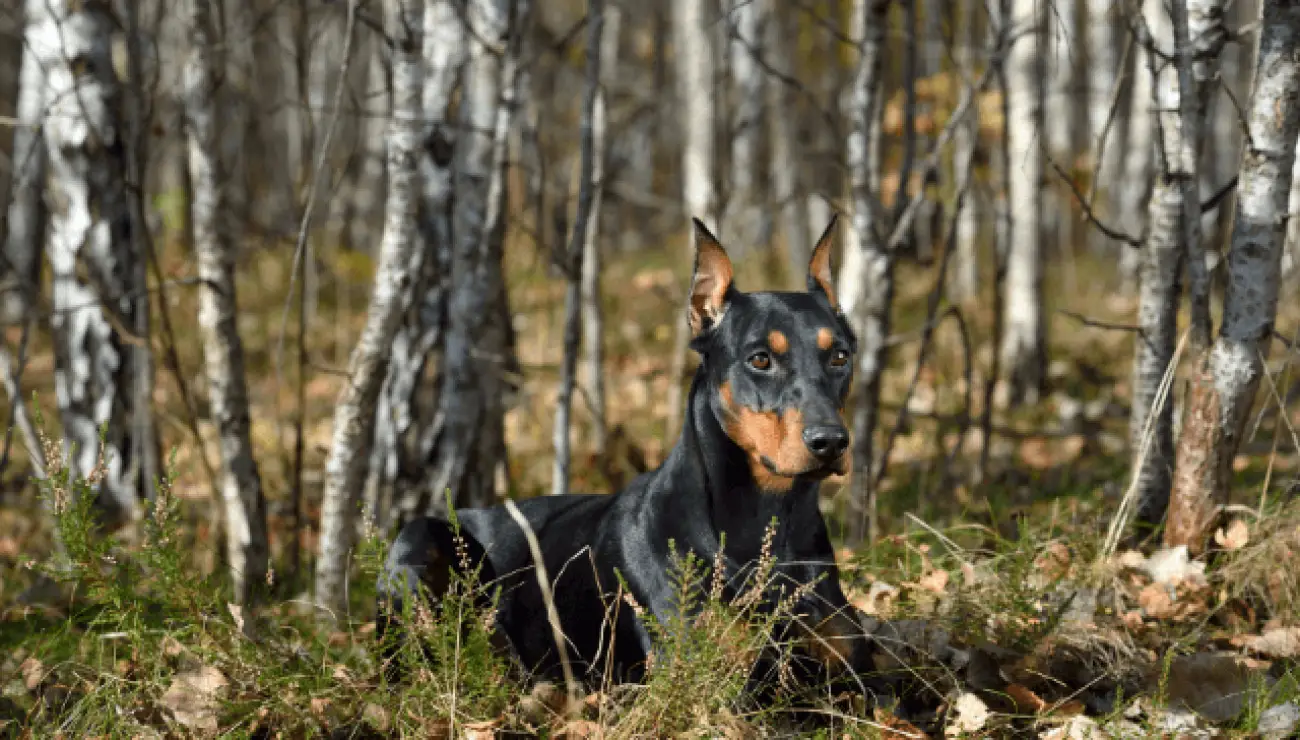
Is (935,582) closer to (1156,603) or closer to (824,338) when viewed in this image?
(1156,603)

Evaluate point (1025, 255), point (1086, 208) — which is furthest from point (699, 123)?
point (1086, 208)

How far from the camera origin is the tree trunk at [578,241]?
441 cm

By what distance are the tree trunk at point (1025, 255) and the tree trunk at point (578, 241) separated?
472 centimetres

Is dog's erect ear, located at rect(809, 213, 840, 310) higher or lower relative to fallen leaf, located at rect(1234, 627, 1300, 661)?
higher

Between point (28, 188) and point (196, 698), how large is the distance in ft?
15.1

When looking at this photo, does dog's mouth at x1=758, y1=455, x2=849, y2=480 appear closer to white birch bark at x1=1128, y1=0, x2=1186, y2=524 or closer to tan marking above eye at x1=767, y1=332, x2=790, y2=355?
tan marking above eye at x1=767, y1=332, x2=790, y2=355

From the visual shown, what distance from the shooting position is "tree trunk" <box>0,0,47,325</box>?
5.30 metres

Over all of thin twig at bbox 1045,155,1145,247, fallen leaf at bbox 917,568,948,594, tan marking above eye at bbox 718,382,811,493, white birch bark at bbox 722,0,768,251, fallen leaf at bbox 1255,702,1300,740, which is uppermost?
white birch bark at bbox 722,0,768,251

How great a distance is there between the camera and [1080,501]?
208 inches

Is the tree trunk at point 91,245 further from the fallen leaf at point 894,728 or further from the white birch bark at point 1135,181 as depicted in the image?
the white birch bark at point 1135,181

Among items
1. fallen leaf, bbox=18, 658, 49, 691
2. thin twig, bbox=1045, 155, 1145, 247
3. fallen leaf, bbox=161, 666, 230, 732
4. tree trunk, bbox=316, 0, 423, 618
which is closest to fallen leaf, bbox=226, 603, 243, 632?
fallen leaf, bbox=161, 666, 230, 732

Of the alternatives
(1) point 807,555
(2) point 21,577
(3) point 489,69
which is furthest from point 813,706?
(2) point 21,577

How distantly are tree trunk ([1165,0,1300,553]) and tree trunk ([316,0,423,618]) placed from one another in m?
2.97

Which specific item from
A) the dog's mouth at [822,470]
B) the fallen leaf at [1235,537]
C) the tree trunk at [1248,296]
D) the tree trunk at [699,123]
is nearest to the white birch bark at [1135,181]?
the tree trunk at [699,123]
